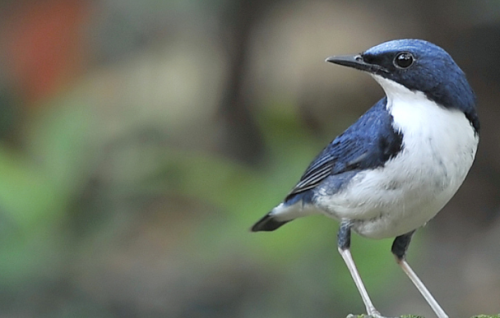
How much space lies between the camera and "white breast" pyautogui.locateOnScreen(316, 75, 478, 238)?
4160 millimetres

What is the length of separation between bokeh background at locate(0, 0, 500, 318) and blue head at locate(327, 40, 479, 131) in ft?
6.49

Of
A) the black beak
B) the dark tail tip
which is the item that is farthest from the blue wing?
the dark tail tip

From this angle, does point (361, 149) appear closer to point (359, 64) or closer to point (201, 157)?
point (359, 64)

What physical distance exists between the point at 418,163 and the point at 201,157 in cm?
258

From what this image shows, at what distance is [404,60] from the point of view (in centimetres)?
420

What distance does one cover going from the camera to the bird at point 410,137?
4.17 metres

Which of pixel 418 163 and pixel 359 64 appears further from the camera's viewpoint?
pixel 359 64

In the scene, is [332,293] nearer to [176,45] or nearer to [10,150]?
[10,150]

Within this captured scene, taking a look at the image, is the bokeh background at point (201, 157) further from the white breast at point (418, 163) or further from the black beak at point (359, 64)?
the black beak at point (359, 64)

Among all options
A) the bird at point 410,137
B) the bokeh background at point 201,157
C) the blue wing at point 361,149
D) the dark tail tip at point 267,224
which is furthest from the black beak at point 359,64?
the bokeh background at point 201,157

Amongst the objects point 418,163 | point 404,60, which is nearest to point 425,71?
point 404,60

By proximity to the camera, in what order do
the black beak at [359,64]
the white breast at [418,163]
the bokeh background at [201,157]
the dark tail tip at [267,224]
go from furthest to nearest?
the bokeh background at [201,157] < the dark tail tip at [267,224] < the black beak at [359,64] < the white breast at [418,163]

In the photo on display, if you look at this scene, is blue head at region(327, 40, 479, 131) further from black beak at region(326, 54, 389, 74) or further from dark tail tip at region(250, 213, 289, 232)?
dark tail tip at region(250, 213, 289, 232)

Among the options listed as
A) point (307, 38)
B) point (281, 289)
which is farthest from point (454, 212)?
point (281, 289)
